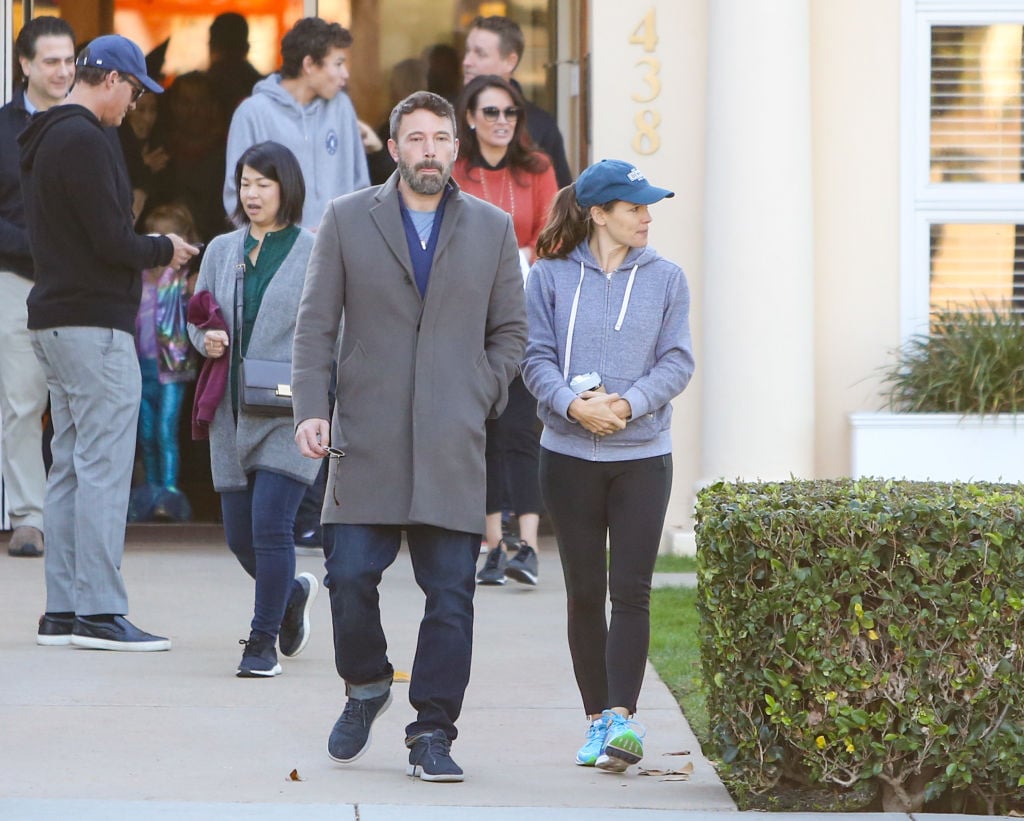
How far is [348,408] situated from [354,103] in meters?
6.01

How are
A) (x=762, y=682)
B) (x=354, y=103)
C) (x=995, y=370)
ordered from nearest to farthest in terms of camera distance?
(x=762, y=682) < (x=995, y=370) < (x=354, y=103)

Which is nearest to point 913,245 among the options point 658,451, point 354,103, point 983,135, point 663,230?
point 983,135

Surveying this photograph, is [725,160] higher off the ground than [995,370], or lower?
higher

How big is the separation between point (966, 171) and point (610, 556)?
4763mm

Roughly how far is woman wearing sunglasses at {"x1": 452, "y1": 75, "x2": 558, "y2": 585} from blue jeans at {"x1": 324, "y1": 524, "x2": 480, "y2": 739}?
9.62 ft

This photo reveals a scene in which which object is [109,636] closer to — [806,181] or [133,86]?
[133,86]

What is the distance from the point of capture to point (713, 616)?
4.87 meters

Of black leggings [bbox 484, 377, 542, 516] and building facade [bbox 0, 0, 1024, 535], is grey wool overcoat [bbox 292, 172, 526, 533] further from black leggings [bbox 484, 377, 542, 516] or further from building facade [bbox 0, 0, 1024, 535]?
building facade [bbox 0, 0, 1024, 535]

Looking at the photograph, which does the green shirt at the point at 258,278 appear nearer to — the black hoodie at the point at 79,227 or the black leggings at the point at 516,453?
the black hoodie at the point at 79,227

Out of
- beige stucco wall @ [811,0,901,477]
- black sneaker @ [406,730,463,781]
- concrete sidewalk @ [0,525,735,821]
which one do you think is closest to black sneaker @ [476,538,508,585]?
concrete sidewalk @ [0,525,735,821]

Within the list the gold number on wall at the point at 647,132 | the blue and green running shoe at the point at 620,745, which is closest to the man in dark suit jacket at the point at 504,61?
the gold number on wall at the point at 647,132

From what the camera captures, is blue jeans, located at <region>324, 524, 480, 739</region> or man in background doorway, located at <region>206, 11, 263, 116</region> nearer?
blue jeans, located at <region>324, 524, 480, 739</region>

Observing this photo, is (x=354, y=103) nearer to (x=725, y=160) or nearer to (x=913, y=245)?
(x=725, y=160)

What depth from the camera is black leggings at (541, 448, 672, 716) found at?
5238 mm
